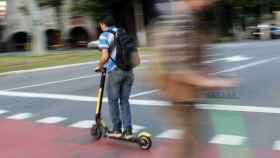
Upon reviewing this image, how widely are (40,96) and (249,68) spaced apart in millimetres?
8146

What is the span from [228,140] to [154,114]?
2588 millimetres

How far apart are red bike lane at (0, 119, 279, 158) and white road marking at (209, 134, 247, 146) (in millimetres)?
313

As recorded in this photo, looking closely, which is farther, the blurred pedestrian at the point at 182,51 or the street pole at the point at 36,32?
the street pole at the point at 36,32

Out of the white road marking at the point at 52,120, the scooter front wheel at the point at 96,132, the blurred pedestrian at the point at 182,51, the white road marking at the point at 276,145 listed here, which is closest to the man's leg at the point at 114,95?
the scooter front wheel at the point at 96,132

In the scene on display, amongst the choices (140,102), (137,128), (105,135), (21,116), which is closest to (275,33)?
(140,102)

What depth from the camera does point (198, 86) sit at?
3586 mm

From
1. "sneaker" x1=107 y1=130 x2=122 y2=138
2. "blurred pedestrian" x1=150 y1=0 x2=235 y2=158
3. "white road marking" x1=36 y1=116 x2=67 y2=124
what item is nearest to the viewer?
"blurred pedestrian" x1=150 y1=0 x2=235 y2=158

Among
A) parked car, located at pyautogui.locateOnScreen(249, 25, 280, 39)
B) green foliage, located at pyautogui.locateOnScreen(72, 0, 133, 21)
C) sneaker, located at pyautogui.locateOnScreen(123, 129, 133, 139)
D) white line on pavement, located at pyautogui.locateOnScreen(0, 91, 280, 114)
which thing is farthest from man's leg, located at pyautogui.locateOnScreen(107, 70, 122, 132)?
parked car, located at pyautogui.locateOnScreen(249, 25, 280, 39)

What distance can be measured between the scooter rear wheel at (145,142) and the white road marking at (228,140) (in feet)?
2.80

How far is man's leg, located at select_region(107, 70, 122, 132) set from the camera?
7570mm

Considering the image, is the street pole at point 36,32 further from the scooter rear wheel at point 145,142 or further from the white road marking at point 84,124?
the scooter rear wheel at point 145,142

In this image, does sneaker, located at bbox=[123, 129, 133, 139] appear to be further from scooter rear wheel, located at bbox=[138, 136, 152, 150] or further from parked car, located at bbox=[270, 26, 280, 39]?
parked car, located at bbox=[270, 26, 280, 39]

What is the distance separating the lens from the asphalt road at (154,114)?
4.98 metres

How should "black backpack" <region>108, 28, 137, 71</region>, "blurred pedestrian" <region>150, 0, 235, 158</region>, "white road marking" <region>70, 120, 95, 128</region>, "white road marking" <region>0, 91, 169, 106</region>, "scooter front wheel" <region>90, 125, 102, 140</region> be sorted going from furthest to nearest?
"white road marking" <region>0, 91, 169, 106</region>, "white road marking" <region>70, 120, 95, 128</region>, "scooter front wheel" <region>90, 125, 102, 140</region>, "black backpack" <region>108, 28, 137, 71</region>, "blurred pedestrian" <region>150, 0, 235, 158</region>
